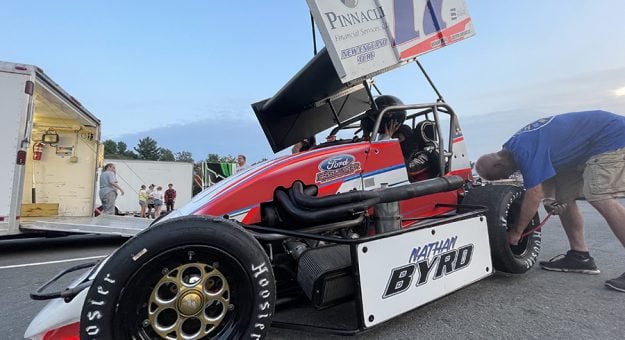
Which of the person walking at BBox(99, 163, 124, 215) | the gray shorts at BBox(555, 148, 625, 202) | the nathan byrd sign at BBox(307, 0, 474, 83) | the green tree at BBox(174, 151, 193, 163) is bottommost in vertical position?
the gray shorts at BBox(555, 148, 625, 202)

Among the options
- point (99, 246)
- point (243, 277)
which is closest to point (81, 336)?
point (243, 277)

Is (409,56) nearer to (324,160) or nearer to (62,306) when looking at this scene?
(324,160)

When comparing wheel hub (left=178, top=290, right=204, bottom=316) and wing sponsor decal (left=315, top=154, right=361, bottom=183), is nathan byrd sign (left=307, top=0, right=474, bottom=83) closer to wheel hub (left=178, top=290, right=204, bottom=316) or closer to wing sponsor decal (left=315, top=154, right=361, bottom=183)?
wing sponsor decal (left=315, top=154, right=361, bottom=183)

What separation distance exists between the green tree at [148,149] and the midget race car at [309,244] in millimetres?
90930

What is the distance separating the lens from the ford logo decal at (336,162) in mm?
2604

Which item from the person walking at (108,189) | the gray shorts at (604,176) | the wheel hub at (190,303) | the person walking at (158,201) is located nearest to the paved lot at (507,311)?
the wheel hub at (190,303)

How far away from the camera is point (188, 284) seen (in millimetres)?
1736

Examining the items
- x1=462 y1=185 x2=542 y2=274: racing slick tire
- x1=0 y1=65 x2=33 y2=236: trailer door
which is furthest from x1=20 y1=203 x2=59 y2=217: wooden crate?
x1=462 y1=185 x2=542 y2=274: racing slick tire

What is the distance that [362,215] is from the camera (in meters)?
2.64

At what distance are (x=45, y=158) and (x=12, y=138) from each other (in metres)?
3.10

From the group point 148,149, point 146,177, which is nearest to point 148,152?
point 148,149

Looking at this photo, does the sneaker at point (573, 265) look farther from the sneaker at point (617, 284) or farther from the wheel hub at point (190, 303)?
the wheel hub at point (190, 303)

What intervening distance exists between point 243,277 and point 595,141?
11.1 feet

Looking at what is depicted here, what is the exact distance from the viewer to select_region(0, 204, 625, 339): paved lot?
2.13 metres
